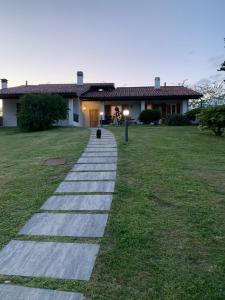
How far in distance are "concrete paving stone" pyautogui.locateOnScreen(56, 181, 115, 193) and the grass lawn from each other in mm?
161

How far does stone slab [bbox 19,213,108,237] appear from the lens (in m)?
3.67

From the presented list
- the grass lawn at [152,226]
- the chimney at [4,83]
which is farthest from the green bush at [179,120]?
the chimney at [4,83]

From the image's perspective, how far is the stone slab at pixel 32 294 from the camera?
2.47 metres

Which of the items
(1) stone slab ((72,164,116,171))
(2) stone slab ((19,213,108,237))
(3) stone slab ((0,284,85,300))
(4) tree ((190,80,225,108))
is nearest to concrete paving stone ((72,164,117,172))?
(1) stone slab ((72,164,116,171))

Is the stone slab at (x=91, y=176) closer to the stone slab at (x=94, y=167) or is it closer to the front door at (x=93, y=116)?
the stone slab at (x=94, y=167)

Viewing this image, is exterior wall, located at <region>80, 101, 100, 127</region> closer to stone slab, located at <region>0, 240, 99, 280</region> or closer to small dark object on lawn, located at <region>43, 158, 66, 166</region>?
small dark object on lawn, located at <region>43, 158, 66, 166</region>

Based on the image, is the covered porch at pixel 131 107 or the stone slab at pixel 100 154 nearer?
the stone slab at pixel 100 154

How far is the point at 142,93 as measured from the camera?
25641 mm

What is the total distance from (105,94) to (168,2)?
12748 millimetres

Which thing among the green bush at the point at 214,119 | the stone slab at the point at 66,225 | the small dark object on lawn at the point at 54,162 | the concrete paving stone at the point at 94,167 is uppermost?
the green bush at the point at 214,119

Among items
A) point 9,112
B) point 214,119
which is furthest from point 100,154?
point 9,112

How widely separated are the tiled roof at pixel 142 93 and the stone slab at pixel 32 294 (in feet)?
75.7

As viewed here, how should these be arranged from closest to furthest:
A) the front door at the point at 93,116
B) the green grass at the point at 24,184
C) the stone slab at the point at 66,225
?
the stone slab at the point at 66,225 → the green grass at the point at 24,184 → the front door at the point at 93,116

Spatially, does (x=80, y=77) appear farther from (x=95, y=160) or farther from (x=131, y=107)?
(x=95, y=160)
